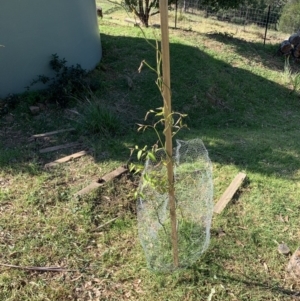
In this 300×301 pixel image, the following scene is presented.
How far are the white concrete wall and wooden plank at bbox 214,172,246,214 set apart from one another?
324cm

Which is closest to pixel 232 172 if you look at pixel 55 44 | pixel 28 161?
pixel 28 161

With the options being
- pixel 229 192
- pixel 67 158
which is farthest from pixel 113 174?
pixel 229 192

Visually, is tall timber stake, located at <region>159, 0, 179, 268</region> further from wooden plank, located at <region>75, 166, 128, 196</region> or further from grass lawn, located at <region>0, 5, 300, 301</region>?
wooden plank, located at <region>75, 166, 128, 196</region>

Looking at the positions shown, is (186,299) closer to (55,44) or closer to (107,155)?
(107,155)

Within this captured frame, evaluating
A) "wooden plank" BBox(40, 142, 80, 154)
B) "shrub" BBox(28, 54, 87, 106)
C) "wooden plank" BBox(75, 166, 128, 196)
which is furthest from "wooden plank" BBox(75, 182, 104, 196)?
"shrub" BBox(28, 54, 87, 106)

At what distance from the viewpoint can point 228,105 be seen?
18.7 feet

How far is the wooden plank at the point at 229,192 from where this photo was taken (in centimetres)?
306

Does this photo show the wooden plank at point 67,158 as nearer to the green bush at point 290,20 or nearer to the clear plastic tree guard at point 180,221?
the clear plastic tree guard at point 180,221

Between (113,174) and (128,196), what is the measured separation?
0.38 m

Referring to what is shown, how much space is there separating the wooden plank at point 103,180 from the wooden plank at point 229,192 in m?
0.93

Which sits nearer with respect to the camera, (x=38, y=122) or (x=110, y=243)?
(x=110, y=243)

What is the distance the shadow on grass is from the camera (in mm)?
3928

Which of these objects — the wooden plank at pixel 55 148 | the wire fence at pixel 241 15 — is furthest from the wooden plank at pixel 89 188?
the wire fence at pixel 241 15

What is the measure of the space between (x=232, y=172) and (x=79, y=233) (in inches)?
61.3
